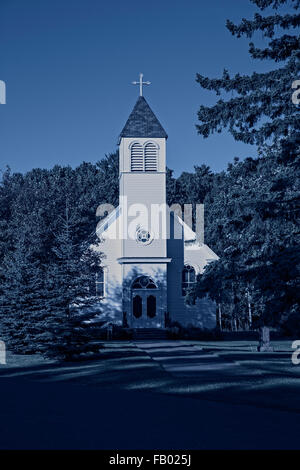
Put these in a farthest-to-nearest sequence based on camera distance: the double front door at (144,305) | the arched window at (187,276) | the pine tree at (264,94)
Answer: the arched window at (187,276) < the double front door at (144,305) < the pine tree at (264,94)

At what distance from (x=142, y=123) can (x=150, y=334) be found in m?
11.9

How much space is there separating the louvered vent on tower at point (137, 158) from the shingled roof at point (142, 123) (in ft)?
2.25

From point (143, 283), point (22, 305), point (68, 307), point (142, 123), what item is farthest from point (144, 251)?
point (68, 307)

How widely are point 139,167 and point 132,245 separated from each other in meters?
4.41

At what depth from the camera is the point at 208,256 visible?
36.4m

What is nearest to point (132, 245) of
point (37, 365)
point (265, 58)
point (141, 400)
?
point (37, 365)

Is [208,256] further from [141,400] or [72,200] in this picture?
[141,400]

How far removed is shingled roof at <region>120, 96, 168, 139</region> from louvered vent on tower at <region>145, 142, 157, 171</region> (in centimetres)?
67

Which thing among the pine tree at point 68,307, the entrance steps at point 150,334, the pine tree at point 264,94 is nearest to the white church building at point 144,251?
the entrance steps at point 150,334

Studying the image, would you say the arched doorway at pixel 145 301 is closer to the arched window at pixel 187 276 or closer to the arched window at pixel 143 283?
the arched window at pixel 143 283

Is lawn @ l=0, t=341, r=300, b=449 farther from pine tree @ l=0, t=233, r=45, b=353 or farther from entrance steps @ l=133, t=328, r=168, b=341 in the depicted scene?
entrance steps @ l=133, t=328, r=168, b=341

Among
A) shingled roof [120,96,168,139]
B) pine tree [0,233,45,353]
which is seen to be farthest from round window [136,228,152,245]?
pine tree [0,233,45,353]

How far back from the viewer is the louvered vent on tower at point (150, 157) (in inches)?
1390

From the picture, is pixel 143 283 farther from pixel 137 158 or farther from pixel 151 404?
pixel 151 404
